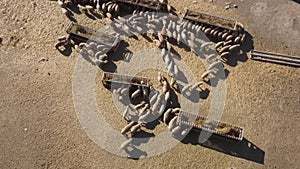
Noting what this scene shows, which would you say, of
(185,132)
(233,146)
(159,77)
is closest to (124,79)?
(159,77)

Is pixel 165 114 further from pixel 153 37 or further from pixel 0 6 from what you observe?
pixel 0 6

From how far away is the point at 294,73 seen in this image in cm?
1506

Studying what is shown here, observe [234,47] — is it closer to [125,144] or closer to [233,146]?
[233,146]

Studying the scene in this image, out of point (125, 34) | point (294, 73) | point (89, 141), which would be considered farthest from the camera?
point (125, 34)

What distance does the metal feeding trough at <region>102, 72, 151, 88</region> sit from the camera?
14.5m

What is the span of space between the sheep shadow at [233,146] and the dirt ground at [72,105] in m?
0.03

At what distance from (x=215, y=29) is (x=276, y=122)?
4169 millimetres

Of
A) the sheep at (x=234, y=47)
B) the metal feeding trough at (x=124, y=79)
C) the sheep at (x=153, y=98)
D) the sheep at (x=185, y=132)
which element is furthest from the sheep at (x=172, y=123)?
the sheep at (x=234, y=47)

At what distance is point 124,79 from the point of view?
1466 centimetres

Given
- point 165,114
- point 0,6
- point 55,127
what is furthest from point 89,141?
point 0,6

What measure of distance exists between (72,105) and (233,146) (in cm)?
555

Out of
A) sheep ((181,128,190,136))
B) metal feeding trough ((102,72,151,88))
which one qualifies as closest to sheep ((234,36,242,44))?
metal feeding trough ((102,72,151,88))

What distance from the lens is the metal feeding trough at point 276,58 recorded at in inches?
600

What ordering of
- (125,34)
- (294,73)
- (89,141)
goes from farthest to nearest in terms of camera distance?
(125,34) → (294,73) → (89,141)
